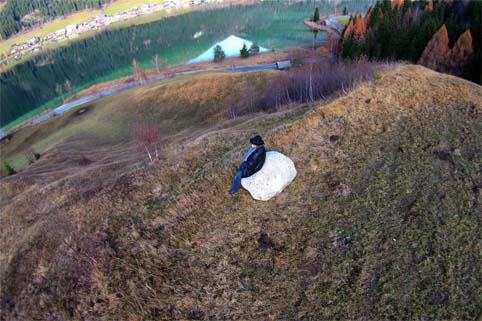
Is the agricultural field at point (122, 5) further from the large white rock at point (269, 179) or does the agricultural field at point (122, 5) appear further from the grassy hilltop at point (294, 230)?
the large white rock at point (269, 179)

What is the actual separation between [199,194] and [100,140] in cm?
3253

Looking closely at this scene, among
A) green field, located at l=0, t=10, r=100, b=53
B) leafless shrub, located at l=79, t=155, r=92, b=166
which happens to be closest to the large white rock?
leafless shrub, located at l=79, t=155, r=92, b=166

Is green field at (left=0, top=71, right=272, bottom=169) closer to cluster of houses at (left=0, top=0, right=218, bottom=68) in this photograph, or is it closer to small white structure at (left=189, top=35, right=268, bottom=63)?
small white structure at (left=189, top=35, right=268, bottom=63)

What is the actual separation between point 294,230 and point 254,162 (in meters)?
3.16

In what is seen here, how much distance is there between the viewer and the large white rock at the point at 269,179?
1211 cm

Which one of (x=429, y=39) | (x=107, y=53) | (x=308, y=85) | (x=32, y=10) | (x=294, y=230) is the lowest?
(x=107, y=53)

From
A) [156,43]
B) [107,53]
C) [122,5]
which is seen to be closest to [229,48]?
[156,43]

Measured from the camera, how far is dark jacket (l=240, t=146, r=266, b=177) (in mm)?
11570

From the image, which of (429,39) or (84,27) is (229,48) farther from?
(84,27)

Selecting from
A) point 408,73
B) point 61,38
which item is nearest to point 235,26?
point 61,38

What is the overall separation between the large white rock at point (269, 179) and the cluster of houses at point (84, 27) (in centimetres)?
15578

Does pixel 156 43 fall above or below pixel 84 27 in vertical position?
below

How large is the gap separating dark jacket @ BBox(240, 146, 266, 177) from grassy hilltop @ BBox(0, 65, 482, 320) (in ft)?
5.13

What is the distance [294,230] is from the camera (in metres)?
11.2
